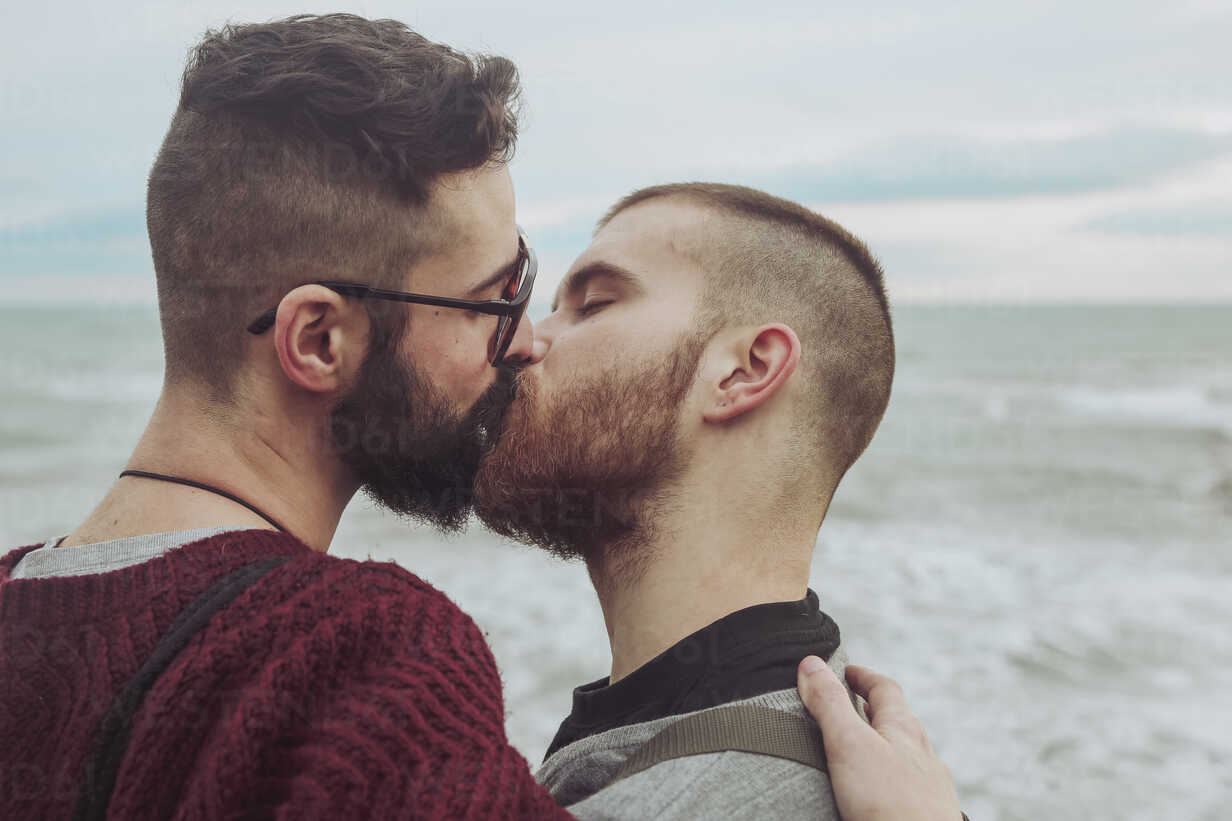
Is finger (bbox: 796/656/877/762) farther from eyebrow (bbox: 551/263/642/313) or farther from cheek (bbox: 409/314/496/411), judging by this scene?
eyebrow (bbox: 551/263/642/313)

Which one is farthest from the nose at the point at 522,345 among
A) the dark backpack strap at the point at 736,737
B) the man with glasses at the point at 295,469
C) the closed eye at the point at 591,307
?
the dark backpack strap at the point at 736,737

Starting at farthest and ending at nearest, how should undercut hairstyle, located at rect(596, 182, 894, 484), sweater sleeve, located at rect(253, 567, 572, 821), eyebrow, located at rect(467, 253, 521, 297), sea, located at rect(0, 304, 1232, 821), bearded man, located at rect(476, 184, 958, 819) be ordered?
sea, located at rect(0, 304, 1232, 821), undercut hairstyle, located at rect(596, 182, 894, 484), bearded man, located at rect(476, 184, 958, 819), eyebrow, located at rect(467, 253, 521, 297), sweater sleeve, located at rect(253, 567, 572, 821)

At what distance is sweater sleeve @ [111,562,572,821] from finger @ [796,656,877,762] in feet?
2.36

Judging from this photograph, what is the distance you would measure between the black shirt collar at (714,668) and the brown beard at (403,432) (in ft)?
2.28

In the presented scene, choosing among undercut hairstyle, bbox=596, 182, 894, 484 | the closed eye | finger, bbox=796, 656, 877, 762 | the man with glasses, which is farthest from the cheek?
finger, bbox=796, 656, 877, 762

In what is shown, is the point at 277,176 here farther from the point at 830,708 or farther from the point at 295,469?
the point at 830,708

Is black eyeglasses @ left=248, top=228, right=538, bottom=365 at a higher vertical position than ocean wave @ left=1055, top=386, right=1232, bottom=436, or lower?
higher

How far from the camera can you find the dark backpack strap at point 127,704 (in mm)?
1521

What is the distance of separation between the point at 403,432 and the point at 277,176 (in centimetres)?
64

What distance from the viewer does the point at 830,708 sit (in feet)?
7.22

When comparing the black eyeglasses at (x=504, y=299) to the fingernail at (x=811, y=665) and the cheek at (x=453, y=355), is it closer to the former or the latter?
the cheek at (x=453, y=355)

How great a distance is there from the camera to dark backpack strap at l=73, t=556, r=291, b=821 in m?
1.52

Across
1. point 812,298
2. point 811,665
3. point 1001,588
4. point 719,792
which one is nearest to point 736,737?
point 719,792

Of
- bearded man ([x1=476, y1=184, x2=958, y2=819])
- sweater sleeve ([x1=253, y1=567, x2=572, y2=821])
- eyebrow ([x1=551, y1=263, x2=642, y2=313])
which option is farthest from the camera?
eyebrow ([x1=551, y1=263, x2=642, y2=313])
